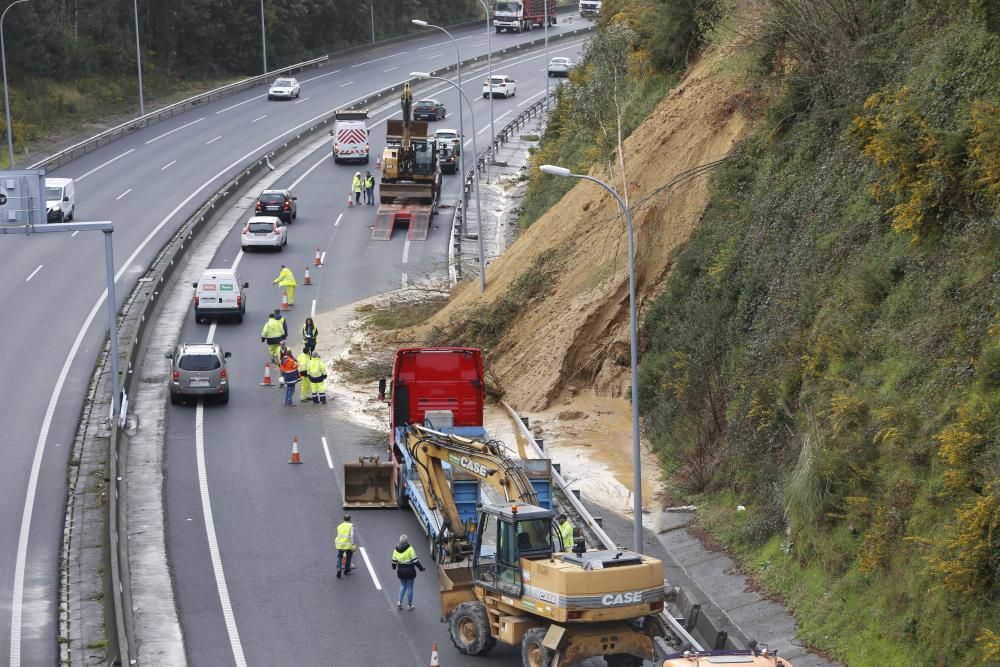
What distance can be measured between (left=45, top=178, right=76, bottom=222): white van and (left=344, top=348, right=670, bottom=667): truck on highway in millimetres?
29340

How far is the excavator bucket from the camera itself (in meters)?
30.8

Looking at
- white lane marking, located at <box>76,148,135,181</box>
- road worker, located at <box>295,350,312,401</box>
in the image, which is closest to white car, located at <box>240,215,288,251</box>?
white lane marking, located at <box>76,148,135,181</box>

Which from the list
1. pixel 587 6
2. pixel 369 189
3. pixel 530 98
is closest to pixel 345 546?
pixel 369 189

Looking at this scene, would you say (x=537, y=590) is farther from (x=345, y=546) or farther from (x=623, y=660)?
(x=345, y=546)

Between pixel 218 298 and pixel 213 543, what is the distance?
55.3 feet

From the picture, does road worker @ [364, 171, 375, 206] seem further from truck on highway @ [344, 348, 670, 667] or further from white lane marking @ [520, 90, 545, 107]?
truck on highway @ [344, 348, 670, 667]

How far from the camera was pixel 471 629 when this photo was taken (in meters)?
23.0

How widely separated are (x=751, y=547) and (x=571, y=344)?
11162mm

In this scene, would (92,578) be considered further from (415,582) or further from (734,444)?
(734,444)

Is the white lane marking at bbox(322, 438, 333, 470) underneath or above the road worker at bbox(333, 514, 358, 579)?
underneath

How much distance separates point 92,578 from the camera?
27.4m

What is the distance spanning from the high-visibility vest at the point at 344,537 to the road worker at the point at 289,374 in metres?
11.6

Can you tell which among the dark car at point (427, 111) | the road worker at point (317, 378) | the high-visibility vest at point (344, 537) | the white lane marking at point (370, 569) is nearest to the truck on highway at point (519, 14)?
the dark car at point (427, 111)

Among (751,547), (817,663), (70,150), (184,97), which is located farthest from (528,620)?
(184,97)
